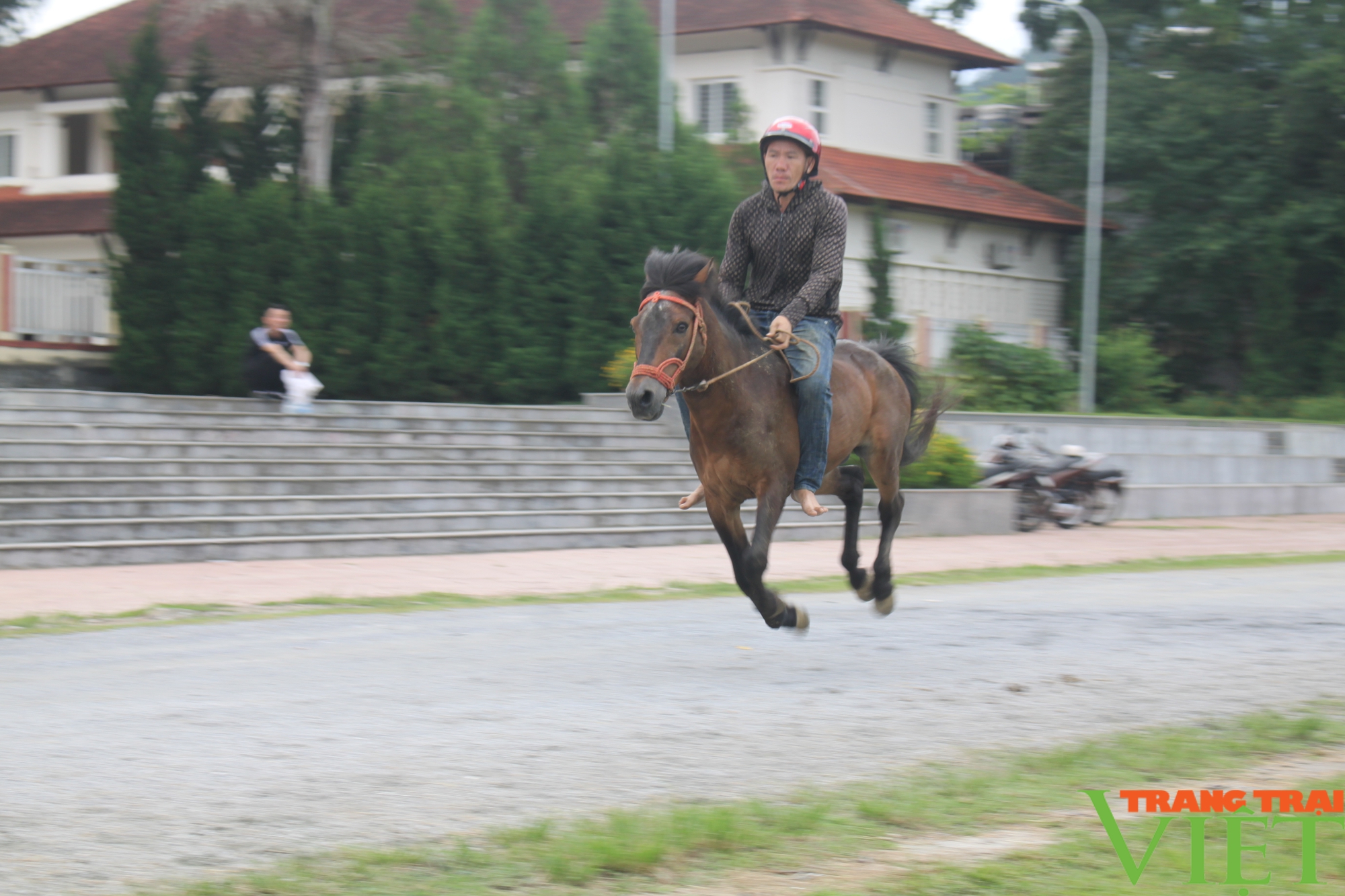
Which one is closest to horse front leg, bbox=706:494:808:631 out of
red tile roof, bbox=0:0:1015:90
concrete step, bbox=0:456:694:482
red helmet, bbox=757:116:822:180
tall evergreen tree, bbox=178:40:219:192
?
red helmet, bbox=757:116:822:180

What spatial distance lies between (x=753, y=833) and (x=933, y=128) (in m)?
36.7

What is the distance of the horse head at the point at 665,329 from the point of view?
22.4 feet

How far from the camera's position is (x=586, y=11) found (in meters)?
36.7

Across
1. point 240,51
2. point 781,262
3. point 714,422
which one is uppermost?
point 240,51

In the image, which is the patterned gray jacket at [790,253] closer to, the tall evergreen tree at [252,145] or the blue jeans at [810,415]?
the blue jeans at [810,415]

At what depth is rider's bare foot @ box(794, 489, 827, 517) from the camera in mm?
7727

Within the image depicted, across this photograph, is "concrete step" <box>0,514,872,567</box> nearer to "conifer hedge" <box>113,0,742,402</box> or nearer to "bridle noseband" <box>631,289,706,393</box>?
"bridle noseband" <box>631,289,706,393</box>

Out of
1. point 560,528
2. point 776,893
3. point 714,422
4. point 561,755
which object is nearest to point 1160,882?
point 776,893

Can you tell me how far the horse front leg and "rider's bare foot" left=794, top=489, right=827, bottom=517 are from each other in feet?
0.38

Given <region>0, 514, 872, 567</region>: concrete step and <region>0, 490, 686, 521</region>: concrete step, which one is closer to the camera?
<region>0, 514, 872, 567</region>: concrete step

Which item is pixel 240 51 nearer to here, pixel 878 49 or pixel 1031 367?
pixel 878 49

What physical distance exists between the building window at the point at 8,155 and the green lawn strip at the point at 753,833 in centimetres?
3759

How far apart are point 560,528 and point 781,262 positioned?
8.65 meters

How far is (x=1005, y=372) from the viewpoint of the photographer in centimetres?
2822
